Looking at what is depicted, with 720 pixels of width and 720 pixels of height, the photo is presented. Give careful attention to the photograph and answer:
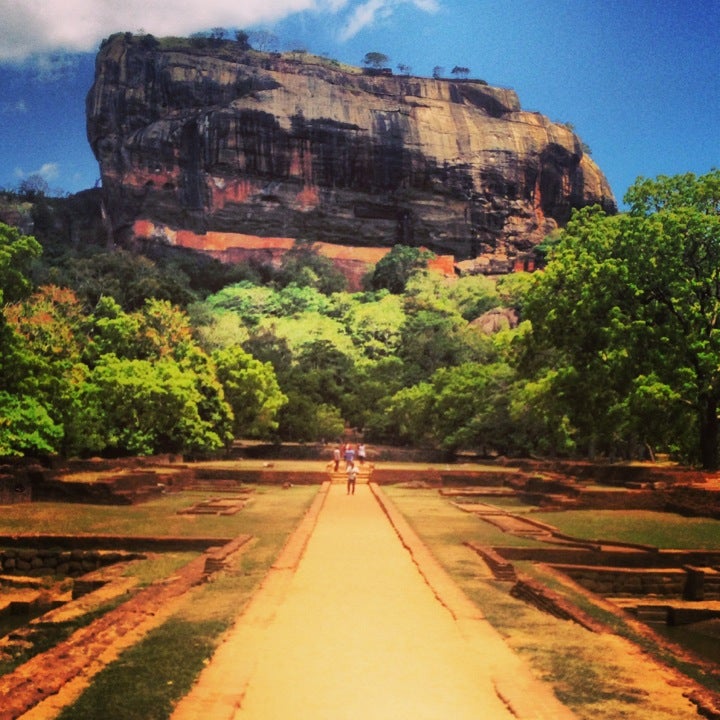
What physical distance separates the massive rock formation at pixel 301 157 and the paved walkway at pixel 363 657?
243 feet

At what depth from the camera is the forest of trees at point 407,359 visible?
2003cm

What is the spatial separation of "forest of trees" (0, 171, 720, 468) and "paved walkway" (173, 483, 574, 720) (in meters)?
11.1

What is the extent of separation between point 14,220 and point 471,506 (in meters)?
69.6

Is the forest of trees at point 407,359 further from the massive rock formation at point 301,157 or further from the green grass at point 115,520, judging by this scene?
the massive rock formation at point 301,157

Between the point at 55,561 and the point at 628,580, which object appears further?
the point at 55,561

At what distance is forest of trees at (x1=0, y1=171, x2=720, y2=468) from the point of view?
65.7 feet

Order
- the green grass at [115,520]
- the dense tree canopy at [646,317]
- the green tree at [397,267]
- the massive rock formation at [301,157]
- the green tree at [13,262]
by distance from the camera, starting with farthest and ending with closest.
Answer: the massive rock formation at [301,157], the green tree at [397,267], the dense tree canopy at [646,317], the green tree at [13,262], the green grass at [115,520]

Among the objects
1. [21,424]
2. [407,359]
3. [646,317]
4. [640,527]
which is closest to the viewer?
[640,527]

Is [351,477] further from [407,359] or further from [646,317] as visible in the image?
[407,359]

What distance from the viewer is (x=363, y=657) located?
602cm

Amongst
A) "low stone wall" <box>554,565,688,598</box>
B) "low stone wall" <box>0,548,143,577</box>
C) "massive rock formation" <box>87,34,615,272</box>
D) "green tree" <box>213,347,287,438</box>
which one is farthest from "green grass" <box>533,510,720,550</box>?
"massive rock formation" <box>87,34,615,272</box>

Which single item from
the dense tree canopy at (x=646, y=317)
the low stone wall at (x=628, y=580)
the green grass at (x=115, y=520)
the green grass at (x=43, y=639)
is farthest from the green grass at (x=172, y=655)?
the dense tree canopy at (x=646, y=317)

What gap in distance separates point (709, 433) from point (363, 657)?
17137 millimetres

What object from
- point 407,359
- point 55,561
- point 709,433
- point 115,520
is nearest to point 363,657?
point 55,561
